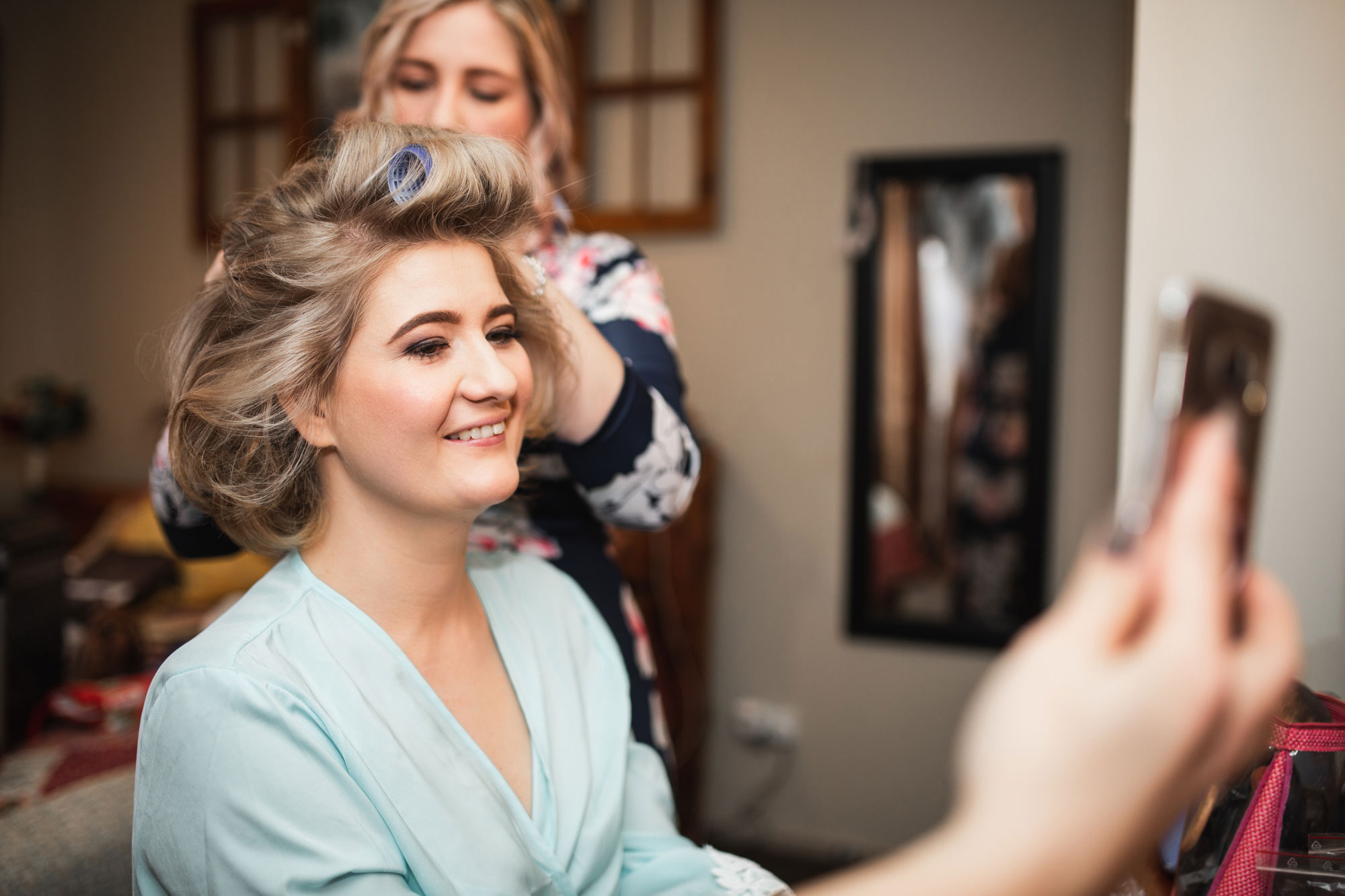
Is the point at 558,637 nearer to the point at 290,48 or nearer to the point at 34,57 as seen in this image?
the point at 290,48

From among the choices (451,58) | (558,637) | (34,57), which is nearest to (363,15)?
(34,57)

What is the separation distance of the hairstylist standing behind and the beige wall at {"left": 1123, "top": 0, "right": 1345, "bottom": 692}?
58 centimetres

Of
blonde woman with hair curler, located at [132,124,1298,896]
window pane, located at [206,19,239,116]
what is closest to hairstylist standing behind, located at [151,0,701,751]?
blonde woman with hair curler, located at [132,124,1298,896]

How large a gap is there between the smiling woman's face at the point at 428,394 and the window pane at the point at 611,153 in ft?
6.29

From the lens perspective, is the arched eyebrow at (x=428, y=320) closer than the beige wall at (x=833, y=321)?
Yes

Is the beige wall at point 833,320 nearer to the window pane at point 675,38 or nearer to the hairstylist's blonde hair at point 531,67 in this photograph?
the window pane at point 675,38

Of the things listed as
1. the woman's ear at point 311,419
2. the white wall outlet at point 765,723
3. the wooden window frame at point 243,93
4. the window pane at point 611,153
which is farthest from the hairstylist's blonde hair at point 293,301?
the wooden window frame at point 243,93

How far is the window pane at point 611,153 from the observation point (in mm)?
2689

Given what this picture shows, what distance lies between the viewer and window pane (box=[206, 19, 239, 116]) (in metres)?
3.11

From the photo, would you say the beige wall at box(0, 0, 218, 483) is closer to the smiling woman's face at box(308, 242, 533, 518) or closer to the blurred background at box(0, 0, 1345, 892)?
the blurred background at box(0, 0, 1345, 892)

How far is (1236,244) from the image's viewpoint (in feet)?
2.06

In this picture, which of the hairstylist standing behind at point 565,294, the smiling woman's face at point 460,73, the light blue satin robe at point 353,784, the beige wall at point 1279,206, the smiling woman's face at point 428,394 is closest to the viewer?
the beige wall at point 1279,206

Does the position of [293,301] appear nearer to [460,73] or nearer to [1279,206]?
[460,73]

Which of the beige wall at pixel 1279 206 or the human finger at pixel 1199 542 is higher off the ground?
the beige wall at pixel 1279 206
